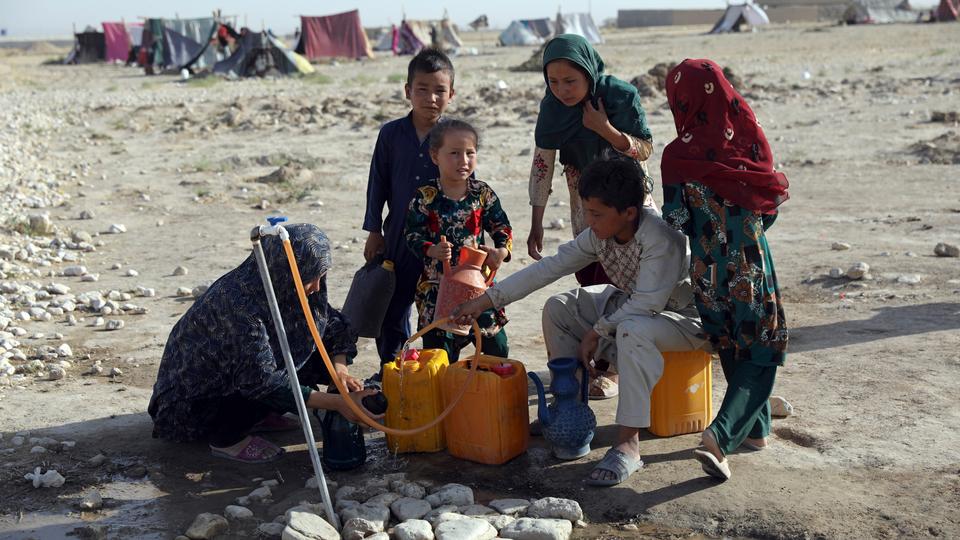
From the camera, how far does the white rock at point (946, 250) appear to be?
264 inches

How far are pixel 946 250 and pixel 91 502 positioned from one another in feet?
17.8

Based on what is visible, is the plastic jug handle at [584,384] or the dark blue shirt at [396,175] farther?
the dark blue shirt at [396,175]

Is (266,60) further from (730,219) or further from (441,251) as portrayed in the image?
(730,219)

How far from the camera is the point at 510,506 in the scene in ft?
11.5

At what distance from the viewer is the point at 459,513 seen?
347cm

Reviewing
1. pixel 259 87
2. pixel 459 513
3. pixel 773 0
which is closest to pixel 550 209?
pixel 459 513

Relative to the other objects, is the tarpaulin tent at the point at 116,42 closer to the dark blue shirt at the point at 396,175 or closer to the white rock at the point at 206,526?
the dark blue shirt at the point at 396,175

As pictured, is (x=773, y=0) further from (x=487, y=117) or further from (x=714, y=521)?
(x=714, y=521)

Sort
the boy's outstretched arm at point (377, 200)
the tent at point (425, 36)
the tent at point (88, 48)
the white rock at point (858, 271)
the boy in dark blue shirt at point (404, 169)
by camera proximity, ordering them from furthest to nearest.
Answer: the tent at point (88, 48) → the tent at point (425, 36) → the white rock at point (858, 271) → the boy's outstretched arm at point (377, 200) → the boy in dark blue shirt at point (404, 169)

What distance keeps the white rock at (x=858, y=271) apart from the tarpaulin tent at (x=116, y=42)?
134 ft

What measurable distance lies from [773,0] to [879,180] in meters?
56.1

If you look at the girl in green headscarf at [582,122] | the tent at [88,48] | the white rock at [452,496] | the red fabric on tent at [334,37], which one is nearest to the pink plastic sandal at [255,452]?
the white rock at [452,496]

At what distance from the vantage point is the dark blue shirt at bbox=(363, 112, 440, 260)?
4.55m

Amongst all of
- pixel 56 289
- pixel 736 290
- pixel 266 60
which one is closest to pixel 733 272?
pixel 736 290
